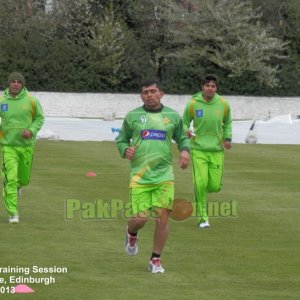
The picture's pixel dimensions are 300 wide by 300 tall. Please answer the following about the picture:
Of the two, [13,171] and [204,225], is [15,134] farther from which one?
[204,225]

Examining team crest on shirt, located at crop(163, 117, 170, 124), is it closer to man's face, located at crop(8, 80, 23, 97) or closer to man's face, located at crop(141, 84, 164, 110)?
man's face, located at crop(141, 84, 164, 110)

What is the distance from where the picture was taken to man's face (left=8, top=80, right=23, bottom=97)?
15121mm

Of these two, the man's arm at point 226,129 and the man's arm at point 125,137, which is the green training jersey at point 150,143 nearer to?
the man's arm at point 125,137

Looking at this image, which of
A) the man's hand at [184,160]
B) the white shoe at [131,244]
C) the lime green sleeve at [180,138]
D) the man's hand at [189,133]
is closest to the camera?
the man's hand at [184,160]

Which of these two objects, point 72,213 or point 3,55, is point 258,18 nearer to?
point 3,55

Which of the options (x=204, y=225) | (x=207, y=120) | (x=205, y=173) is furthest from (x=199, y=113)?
(x=204, y=225)

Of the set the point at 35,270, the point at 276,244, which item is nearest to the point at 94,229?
the point at 276,244

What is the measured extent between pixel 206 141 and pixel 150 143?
4.17m

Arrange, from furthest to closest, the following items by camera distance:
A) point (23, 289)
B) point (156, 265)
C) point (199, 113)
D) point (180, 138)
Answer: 1. point (199, 113)
2. point (180, 138)
3. point (156, 265)
4. point (23, 289)

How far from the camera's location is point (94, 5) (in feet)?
212

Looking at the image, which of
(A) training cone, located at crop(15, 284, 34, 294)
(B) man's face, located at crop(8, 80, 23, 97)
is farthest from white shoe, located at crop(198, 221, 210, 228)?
(A) training cone, located at crop(15, 284, 34, 294)

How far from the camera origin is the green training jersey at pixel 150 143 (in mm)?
11312

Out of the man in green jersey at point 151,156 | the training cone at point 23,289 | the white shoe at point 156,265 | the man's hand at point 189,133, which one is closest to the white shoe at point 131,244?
the man in green jersey at point 151,156

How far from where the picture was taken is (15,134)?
15.3 meters
